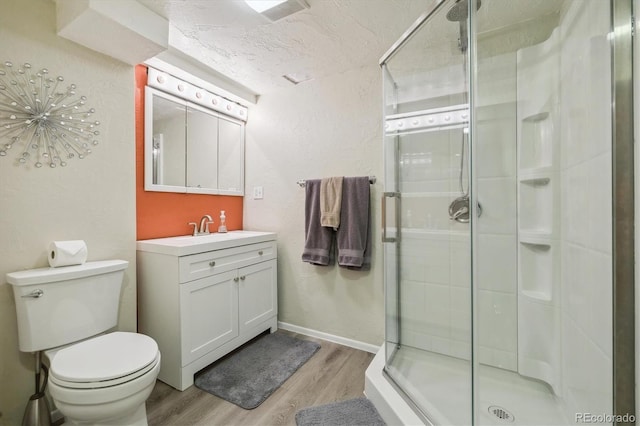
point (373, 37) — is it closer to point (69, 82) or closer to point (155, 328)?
point (69, 82)

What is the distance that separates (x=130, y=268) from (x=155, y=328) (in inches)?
15.8

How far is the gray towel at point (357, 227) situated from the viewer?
6.45 ft

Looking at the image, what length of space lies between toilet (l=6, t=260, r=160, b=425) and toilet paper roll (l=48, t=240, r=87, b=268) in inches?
1.1

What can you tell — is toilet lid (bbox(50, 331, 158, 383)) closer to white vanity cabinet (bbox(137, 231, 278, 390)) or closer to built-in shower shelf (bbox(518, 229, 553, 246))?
white vanity cabinet (bbox(137, 231, 278, 390))

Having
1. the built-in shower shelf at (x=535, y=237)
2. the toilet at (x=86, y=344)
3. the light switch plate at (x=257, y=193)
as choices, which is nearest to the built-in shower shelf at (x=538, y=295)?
the built-in shower shelf at (x=535, y=237)

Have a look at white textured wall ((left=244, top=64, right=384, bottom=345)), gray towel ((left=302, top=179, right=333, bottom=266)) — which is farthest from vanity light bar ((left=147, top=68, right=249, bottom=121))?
gray towel ((left=302, top=179, right=333, bottom=266))

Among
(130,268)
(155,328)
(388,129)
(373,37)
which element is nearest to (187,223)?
(130,268)

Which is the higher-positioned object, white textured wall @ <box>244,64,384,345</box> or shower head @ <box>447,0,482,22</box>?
shower head @ <box>447,0,482,22</box>

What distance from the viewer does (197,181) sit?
220 centimetres

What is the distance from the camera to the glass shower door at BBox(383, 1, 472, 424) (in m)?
1.56

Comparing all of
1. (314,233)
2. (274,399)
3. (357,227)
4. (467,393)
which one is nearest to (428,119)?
(357,227)

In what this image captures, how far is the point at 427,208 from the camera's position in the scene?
171 centimetres

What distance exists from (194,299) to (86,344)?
1.64 feet

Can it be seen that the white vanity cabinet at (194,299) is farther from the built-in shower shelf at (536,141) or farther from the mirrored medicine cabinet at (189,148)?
the built-in shower shelf at (536,141)
